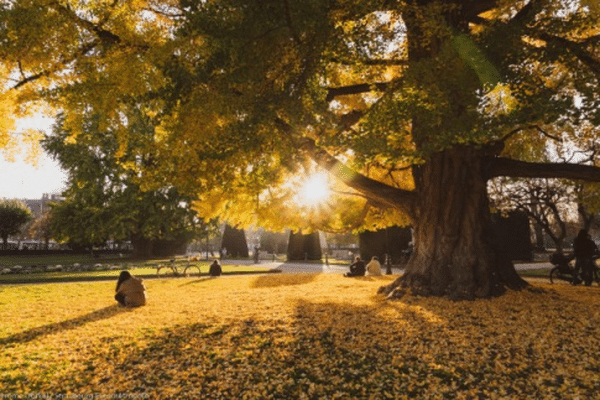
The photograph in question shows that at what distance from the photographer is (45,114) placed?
34.2ft

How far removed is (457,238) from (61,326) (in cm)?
906

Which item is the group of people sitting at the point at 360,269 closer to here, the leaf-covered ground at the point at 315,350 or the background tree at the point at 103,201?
the leaf-covered ground at the point at 315,350

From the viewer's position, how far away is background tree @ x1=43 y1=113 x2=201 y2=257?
36.5 metres

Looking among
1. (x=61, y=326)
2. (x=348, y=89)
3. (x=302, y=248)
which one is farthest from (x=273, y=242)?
(x=61, y=326)

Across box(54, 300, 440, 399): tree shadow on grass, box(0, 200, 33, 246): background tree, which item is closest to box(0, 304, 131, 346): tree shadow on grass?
box(54, 300, 440, 399): tree shadow on grass

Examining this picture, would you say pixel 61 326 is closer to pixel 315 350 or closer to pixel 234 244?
pixel 315 350

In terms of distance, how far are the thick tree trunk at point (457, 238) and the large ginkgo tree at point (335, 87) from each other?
34 mm

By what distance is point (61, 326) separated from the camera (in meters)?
8.41

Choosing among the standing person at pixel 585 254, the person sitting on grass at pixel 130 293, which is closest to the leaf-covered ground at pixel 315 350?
the person sitting on grass at pixel 130 293

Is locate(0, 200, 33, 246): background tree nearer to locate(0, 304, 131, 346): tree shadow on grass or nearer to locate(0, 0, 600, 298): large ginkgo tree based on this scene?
locate(0, 0, 600, 298): large ginkgo tree

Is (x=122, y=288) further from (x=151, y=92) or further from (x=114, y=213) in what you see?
(x=114, y=213)

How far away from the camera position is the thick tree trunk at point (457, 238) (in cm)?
993

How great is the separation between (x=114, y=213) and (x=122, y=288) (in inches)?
1134

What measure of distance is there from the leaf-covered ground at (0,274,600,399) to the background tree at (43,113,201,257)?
28.4m
